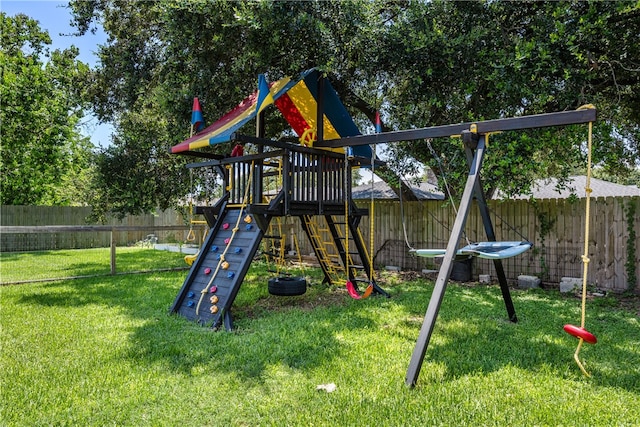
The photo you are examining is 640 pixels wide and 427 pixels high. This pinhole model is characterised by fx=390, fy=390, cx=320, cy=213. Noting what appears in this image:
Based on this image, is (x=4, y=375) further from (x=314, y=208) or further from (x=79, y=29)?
(x=79, y=29)

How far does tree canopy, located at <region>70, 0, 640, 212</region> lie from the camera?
5621 mm

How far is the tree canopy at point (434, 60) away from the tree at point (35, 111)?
3843mm

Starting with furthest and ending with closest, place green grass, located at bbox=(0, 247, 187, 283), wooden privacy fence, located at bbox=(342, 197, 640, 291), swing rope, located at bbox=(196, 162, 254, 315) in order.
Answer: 1. green grass, located at bbox=(0, 247, 187, 283)
2. wooden privacy fence, located at bbox=(342, 197, 640, 291)
3. swing rope, located at bbox=(196, 162, 254, 315)

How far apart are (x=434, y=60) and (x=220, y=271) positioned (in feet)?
15.4

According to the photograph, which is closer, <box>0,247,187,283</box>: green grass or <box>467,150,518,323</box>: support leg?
<box>467,150,518,323</box>: support leg

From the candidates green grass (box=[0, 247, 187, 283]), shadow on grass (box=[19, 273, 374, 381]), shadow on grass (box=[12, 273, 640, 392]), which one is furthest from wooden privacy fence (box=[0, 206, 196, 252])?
shadow on grass (box=[12, 273, 640, 392])

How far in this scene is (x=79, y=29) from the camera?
27.2 feet

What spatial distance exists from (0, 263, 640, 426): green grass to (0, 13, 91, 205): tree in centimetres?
729

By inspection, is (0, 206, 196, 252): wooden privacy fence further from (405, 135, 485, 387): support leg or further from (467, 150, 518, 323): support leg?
(405, 135, 485, 387): support leg

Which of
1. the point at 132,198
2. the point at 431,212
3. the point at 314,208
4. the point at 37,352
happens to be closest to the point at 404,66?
the point at 314,208

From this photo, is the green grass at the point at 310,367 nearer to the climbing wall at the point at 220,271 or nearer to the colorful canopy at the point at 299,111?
the climbing wall at the point at 220,271

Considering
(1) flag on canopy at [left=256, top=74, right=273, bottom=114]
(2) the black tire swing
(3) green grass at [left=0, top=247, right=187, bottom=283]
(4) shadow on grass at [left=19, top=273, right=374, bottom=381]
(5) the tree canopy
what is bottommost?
(3) green grass at [left=0, top=247, right=187, bottom=283]

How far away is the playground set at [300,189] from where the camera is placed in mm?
3615

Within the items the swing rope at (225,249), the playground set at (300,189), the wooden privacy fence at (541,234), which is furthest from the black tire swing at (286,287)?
the wooden privacy fence at (541,234)
